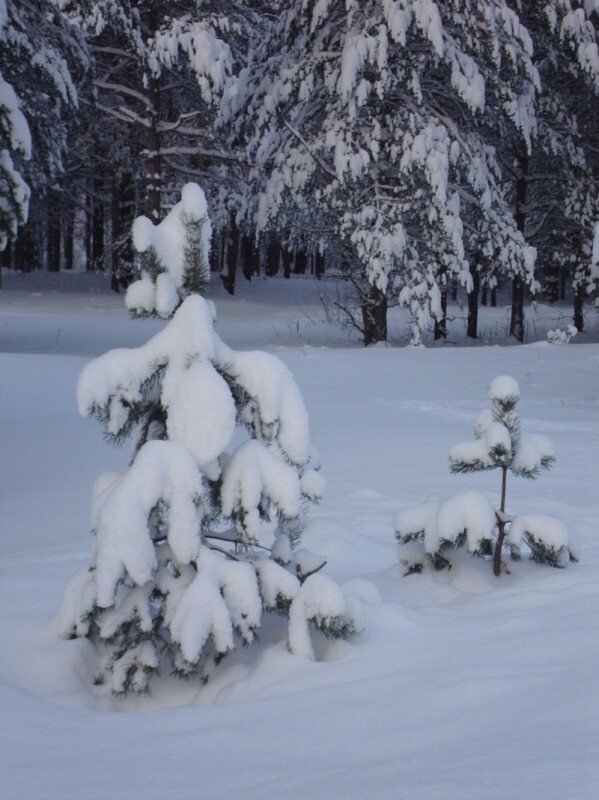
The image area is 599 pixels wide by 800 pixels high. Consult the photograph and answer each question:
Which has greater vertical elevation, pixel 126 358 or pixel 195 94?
pixel 195 94

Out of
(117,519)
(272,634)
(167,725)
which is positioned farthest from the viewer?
(272,634)

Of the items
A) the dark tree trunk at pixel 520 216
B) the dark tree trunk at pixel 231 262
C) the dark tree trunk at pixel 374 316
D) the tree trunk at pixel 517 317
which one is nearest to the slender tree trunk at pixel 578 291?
the dark tree trunk at pixel 520 216

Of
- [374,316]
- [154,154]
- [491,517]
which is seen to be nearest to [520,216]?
[374,316]

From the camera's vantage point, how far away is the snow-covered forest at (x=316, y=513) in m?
2.05

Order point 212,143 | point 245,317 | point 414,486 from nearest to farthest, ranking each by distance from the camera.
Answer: point 414,486
point 212,143
point 245,317

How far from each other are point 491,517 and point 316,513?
1.83 metres

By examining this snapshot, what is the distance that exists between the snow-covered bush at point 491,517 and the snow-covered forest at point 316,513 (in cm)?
1

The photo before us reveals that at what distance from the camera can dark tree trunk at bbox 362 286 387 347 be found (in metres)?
14.8

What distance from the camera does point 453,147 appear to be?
13.6 metres

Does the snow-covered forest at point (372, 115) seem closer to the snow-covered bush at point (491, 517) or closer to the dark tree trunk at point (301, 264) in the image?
the snow-covered bush at point (491, 517)

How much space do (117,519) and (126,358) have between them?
0.60 m

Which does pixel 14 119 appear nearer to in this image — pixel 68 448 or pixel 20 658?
pixel 68 448

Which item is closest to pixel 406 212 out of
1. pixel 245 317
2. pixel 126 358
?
pixel 245 317

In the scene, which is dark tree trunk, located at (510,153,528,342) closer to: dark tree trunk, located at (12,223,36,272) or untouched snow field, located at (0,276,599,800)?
untouched snow field, located at (0,276,599,800)
